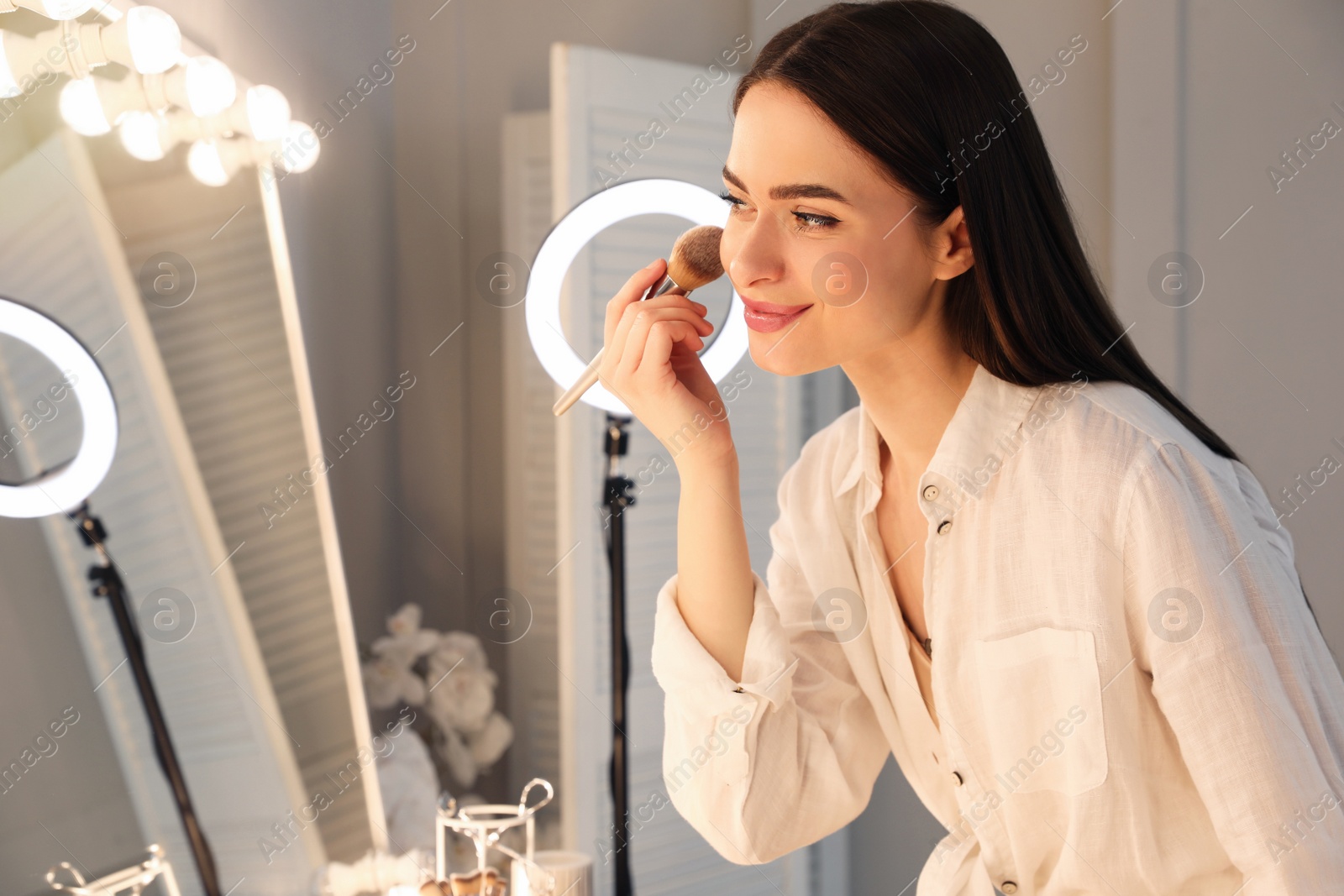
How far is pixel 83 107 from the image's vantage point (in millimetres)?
852

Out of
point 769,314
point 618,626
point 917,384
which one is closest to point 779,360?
point 769,314

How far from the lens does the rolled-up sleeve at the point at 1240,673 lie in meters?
0.58

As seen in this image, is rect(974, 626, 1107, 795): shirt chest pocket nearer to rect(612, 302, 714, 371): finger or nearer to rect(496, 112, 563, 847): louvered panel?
rect(612, 302, 714, 371): finger

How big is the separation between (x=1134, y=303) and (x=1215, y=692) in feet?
2.84

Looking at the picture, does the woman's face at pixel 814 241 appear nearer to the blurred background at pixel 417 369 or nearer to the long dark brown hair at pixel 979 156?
the long dark brown hair at pixel 979 156

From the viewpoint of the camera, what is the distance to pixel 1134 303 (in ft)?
4.38

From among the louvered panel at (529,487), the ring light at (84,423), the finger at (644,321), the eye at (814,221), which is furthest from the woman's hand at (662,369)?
the louvered panel at (529,487)

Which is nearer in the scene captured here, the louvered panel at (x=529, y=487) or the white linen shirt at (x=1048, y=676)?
the white linen shirt at (x=1048, y=676)

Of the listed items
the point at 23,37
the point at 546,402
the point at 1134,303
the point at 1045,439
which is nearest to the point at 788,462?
the point at 546,402

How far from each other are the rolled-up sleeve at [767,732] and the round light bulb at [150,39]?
0.66 m

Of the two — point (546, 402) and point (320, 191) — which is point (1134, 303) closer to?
point (546, 402)

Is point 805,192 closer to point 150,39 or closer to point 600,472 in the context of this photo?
point 150,39

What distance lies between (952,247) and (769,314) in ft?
0.50

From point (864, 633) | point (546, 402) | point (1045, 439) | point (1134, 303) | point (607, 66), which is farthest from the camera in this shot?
point (546, 402)
